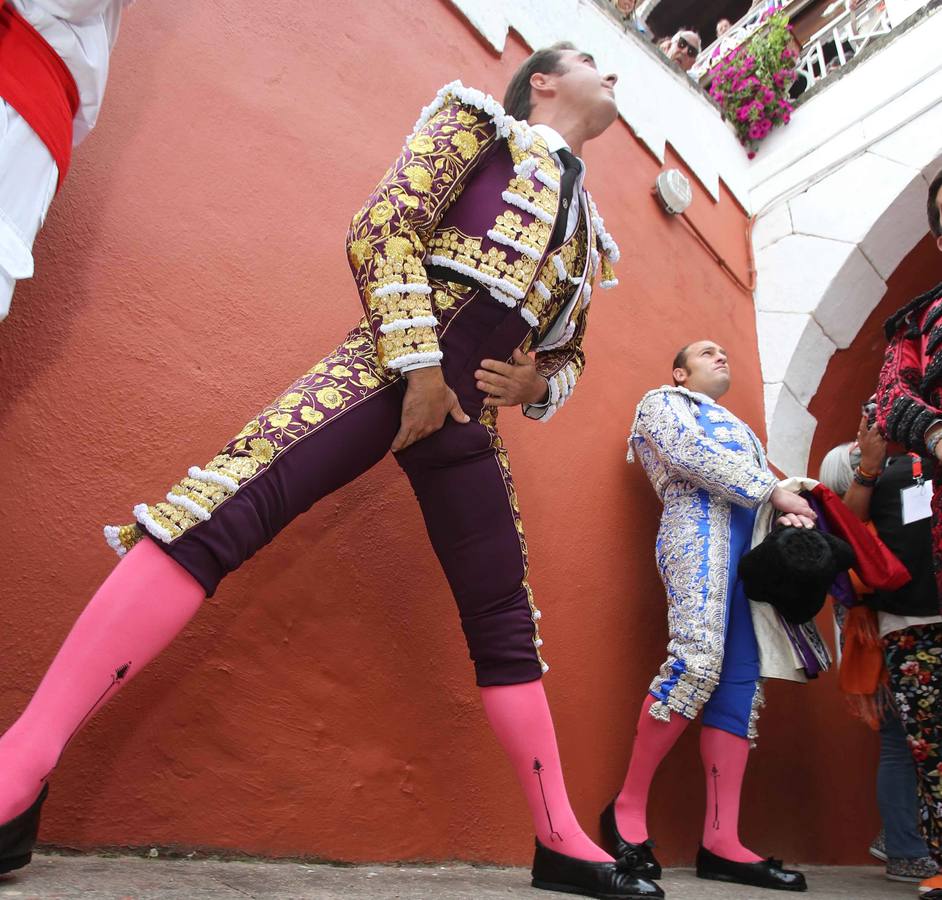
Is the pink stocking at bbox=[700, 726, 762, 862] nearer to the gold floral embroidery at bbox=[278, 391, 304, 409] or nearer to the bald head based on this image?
the bald head

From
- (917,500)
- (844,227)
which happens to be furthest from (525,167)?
(844,227)

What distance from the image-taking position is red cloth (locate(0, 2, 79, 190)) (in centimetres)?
113

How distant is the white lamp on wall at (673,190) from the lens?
3225 millimetres

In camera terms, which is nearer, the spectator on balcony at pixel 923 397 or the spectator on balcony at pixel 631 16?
the spectator on balcony at pixel 923 397

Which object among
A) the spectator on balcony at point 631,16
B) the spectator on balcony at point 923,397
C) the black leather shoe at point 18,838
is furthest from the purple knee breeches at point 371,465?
the spectator on balcony at point 631,16

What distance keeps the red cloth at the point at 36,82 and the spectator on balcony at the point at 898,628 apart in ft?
6.55

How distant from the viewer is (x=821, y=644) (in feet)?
7.09

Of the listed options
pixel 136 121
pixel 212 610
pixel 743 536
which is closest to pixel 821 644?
pixel 743 536

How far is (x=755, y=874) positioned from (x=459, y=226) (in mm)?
1627

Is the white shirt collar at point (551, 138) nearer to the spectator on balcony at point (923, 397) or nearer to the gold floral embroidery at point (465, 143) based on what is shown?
the gold floral embroidery at point (465, 143)

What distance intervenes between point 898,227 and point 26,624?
3.49 metres

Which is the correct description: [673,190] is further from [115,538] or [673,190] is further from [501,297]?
[115,538]

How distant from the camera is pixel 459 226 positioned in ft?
4.79

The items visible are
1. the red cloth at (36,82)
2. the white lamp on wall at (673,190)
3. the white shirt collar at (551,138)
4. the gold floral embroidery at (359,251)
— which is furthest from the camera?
the white lamp on wall at (673,190)
